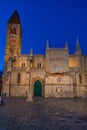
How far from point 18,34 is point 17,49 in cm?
519

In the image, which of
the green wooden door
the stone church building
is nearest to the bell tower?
the stone church building

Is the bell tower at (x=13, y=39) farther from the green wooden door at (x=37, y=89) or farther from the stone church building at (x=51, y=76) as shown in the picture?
the green wooden door at (x=37, y=89)

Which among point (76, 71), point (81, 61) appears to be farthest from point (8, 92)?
point (81, 61)

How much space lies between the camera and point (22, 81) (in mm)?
41062

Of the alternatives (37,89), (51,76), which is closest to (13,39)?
(37,89)

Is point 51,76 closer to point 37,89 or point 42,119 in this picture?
point 37,89

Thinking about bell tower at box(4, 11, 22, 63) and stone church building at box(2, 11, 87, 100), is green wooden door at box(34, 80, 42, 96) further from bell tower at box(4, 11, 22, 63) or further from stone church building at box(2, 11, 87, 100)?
bell tower at box(4, 11, 22, 63)

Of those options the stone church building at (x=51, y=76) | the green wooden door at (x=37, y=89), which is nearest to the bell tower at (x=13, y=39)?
the stone church building at (x=51, y=76)

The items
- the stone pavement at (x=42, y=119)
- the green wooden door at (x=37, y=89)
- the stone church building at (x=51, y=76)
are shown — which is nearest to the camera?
the stone pavement at (x=42, y=119)

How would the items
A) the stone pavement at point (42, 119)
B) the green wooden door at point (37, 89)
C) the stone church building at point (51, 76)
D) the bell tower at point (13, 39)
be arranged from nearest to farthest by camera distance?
the stone pavement at point (42, 119)
the stone church building at point (51, 76)
the green wooden door at point (37, 89)
the bell tower at point (13, 39)

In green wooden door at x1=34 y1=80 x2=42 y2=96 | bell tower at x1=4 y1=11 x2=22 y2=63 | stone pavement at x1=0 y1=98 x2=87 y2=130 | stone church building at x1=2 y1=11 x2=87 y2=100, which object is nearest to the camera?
stone pavement at x1=0 y1=98 x2=87 y2=130

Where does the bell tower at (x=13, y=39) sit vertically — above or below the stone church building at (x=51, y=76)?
above

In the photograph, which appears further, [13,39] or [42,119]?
[13,39]

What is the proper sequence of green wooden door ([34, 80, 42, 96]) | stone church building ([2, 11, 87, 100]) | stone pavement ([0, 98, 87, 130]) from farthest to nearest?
green wooden door ([34, 80, 42, 96]) → stone church building ([2, 11, 87, 100]) → stone pavement ([0, 98, 87, 130])
